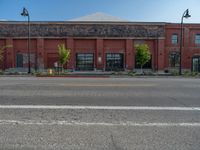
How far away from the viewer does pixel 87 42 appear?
1533 inches

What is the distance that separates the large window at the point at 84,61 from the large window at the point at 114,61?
8.45 ft

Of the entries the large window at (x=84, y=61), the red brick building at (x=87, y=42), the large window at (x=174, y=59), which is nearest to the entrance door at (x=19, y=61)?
the red brick building at (x=87, y=42)

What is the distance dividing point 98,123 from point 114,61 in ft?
110

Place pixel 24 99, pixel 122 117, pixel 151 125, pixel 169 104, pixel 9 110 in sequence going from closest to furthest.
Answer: pixel 151 125
pixel 122 117
pixel 9 110
pixel 169 104
pixel 24 99

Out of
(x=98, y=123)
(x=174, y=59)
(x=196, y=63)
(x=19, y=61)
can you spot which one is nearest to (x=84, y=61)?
(x=19, y=61)

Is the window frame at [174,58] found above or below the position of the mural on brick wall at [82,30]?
below

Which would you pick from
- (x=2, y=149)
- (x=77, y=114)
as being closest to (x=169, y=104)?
(x=77, y=114)

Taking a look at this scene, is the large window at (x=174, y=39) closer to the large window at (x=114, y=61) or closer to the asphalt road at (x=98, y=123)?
the large window at (x=114, y=61)

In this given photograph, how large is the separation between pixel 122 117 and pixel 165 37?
35.5 metres

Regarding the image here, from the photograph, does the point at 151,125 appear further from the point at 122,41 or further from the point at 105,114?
the point at 122,41

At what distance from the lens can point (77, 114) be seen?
7.07m

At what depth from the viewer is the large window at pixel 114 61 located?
129 ft

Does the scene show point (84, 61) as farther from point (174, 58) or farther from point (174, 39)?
point (174, 39)

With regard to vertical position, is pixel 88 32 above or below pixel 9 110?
above
